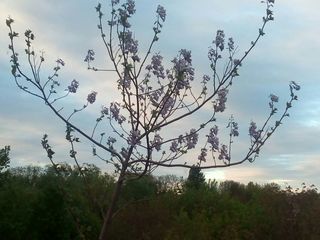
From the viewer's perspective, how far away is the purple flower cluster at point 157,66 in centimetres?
563

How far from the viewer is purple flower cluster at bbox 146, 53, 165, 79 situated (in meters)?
5.63

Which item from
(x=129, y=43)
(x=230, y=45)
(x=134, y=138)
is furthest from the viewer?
(x=230, y=45)

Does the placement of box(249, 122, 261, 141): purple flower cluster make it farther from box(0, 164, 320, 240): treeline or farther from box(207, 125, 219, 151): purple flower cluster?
box(0, 164, 320, 240): treeline

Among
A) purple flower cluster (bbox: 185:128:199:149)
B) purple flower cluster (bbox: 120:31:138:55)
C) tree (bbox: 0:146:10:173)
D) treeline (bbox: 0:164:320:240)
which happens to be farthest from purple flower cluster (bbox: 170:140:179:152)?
tree (bbox: 0:146:10:173)

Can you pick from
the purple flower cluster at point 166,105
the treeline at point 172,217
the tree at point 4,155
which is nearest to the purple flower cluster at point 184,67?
the purple flower cluster at point 166,105

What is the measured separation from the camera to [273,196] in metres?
27.7

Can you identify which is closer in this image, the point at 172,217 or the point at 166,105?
the point at 166,105

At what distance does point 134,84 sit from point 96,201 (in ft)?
3.46

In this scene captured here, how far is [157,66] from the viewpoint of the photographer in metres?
5.65

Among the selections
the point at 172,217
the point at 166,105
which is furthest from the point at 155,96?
the point at 172,217

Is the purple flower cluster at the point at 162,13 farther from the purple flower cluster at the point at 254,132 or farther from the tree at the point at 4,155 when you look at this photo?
the tree at the point at 4,155

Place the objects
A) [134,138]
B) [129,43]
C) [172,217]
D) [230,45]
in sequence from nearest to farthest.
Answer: [134,138]
[129,43]
[230,45]
[172,217]

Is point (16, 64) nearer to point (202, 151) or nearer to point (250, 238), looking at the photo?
point (202, 151)

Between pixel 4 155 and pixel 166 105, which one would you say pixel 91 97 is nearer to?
pixel 166 105
